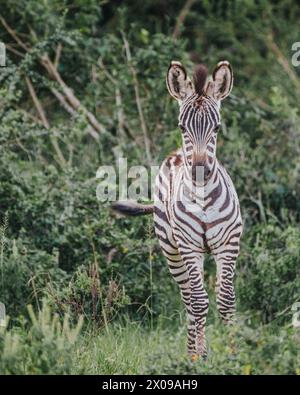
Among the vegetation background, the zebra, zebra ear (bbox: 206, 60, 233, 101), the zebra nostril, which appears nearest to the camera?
the vegetation background

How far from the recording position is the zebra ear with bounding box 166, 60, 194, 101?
8.07 m

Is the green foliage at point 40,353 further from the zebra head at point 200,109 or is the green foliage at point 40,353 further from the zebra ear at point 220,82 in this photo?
the zebra ear at point 220,82

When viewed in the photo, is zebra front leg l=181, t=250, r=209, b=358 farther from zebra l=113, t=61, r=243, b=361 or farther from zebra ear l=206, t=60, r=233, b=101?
zebra ear l=206, t=60, r=233, b=101

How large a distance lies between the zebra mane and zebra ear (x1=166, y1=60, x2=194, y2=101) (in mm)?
62

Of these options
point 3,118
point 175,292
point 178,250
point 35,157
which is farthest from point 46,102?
point 178,250

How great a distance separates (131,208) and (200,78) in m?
1.31

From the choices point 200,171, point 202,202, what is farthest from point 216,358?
point 200,171

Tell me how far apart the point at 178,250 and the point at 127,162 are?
3203 mm

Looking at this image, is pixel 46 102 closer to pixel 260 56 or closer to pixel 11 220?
pixel 11 220

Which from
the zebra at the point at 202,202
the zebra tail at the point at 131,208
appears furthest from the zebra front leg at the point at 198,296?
the zebra tail at the point at 131,208

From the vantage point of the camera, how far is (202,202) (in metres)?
8.02

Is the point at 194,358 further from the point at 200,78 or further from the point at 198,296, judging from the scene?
the point at 200,78

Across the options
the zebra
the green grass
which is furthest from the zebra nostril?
the green grass

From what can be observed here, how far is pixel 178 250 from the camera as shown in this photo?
8.31 metres
